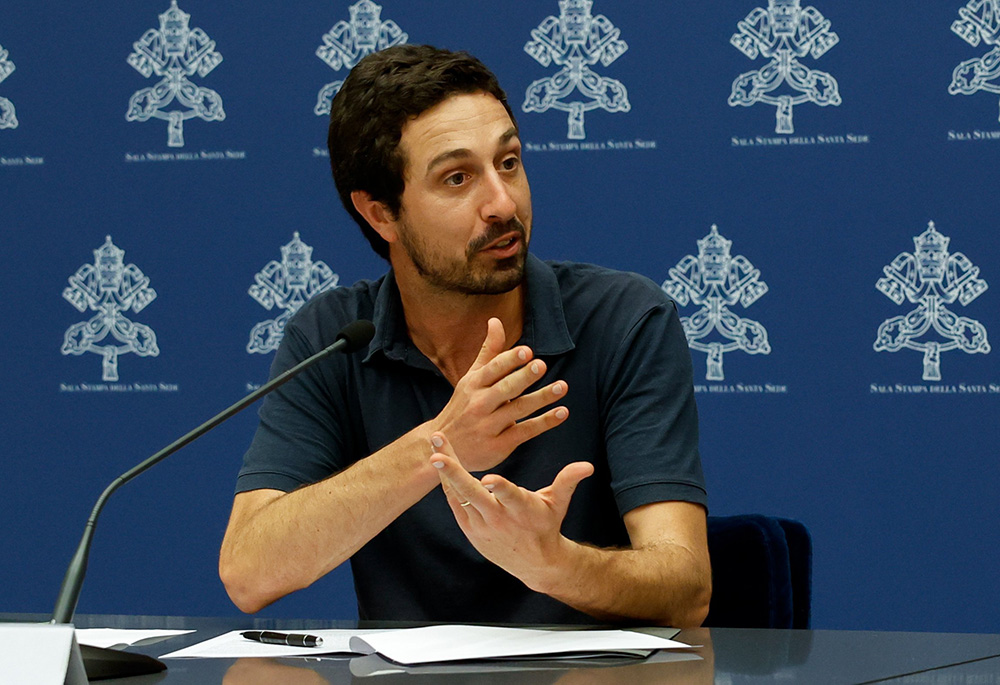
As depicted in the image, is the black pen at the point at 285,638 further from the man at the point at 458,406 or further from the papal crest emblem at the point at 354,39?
the papal crest emblem at the point at 354,39

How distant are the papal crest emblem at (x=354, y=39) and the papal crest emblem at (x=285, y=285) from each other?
1.13ft

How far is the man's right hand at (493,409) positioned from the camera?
4.25 feet

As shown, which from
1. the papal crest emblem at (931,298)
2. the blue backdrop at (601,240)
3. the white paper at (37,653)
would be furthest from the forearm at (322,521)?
the papal crest emblem at (931,298)

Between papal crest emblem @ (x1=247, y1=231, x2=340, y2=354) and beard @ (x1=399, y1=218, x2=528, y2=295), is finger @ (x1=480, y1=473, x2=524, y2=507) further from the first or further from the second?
papal crest emblem @ (x1=247, y1=231, x2=340, y2=354)

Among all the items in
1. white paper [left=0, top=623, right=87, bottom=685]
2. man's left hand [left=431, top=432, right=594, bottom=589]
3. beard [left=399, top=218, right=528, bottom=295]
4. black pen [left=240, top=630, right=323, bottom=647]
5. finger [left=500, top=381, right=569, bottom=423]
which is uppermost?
beard [left=399, top=218, right=528, bottom=295]

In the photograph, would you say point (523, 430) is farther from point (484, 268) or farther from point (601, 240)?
point (601, 240)

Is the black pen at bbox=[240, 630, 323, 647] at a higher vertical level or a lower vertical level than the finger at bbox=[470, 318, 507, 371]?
lower

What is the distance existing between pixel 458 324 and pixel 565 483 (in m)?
0.58

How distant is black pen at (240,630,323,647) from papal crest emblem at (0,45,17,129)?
2.05 metres

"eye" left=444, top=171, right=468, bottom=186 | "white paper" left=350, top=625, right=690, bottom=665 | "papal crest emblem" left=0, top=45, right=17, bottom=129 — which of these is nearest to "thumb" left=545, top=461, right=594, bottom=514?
"white paper" left=350, top=625, right=690, bottom=665

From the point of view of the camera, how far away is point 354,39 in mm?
2615

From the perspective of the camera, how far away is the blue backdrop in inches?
89.9

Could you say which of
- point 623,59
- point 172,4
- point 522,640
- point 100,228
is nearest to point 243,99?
point 172,4

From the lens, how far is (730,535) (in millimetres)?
1501
